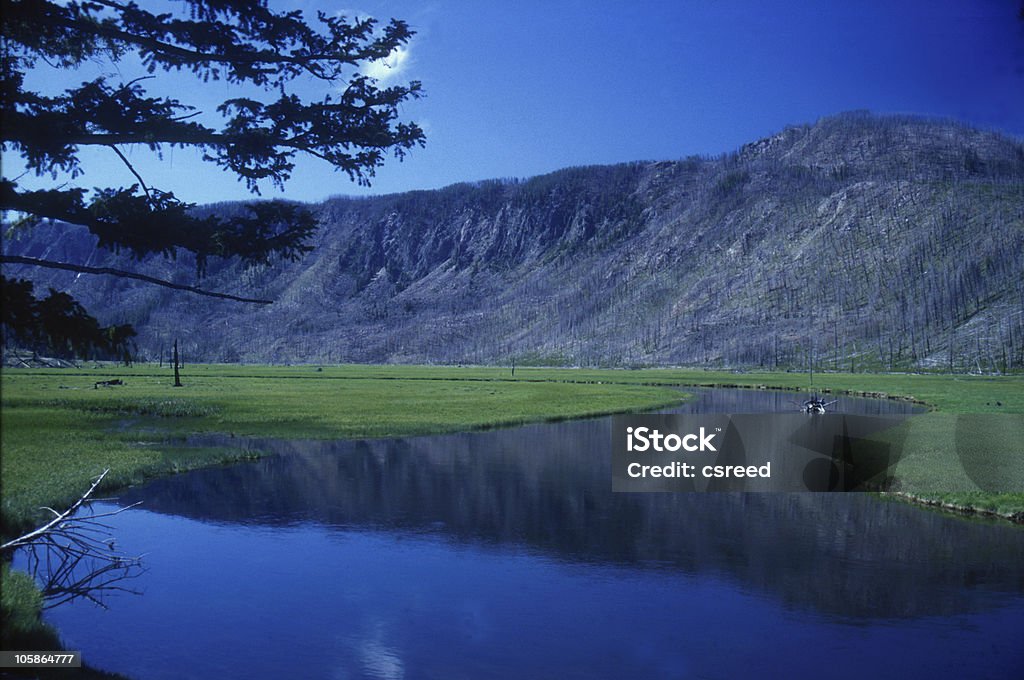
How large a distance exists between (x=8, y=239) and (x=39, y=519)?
31.2 ft

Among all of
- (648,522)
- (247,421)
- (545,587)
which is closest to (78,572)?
(545,587)

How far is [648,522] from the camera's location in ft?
87.1

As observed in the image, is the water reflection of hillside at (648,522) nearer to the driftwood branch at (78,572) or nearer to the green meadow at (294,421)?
the green meadow at (294,421)

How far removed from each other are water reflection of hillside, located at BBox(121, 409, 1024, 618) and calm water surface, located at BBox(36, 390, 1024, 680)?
105 millimetres

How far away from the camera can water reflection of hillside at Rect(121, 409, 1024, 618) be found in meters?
20.1

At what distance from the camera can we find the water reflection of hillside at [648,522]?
66.1 ft

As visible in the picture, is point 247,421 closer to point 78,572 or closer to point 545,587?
point 78,572

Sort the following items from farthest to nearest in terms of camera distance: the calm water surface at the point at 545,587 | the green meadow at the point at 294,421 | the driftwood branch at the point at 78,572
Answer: the green meadow at the point at 294,421 < the driftwood branch at the point at 78,572 < the calm water surface at the point at 545,587

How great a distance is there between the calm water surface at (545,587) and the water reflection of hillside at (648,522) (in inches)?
4.1

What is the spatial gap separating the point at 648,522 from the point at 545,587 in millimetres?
7878

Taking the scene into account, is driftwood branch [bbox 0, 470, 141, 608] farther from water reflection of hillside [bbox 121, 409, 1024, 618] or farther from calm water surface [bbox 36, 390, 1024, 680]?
water reflection of hillside [bbox 121, 409, 1024, 618]

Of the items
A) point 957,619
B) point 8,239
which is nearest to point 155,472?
point 8,239

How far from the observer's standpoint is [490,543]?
2386 cm

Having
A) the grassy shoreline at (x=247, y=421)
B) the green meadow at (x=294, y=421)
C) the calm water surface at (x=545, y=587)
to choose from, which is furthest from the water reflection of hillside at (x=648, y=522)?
the green meadow at (x=294, y=421)
